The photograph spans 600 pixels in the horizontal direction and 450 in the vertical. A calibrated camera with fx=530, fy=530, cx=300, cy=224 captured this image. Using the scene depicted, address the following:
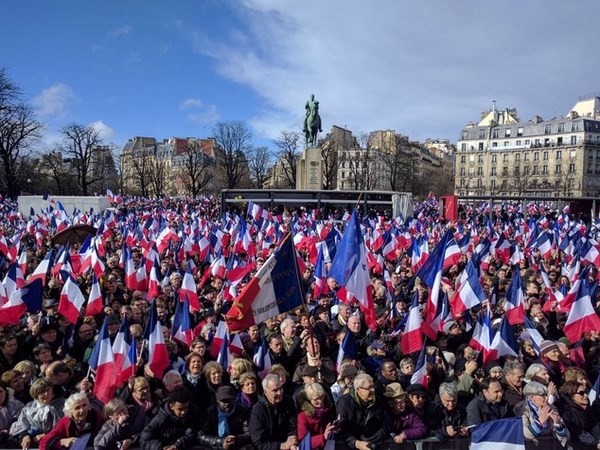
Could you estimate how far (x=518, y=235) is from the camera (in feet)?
62.9

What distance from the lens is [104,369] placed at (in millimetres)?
5785

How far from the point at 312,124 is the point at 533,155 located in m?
71.0

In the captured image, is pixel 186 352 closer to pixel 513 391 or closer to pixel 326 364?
pixel 326 364

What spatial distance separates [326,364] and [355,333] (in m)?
1.28

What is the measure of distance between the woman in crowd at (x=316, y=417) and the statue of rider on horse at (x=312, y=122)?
41462 millimetres

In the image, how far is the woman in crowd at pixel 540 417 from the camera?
444 cm

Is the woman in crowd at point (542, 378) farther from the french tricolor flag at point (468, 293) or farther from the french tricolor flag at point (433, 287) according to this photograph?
the french tricolor flag at point (468, 293)

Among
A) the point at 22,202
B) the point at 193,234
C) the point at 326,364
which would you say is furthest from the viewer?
the point at 22,202

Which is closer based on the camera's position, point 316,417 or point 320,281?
point 316,417

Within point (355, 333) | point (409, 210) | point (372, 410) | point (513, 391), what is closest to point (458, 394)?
point (513, 391)

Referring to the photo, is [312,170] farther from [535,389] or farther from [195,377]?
[535,389]

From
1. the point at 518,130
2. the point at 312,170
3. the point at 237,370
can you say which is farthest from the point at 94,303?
the point at 518,130

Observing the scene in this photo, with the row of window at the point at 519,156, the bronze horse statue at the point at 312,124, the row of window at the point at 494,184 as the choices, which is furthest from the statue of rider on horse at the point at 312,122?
the row of window at the point at 519,156

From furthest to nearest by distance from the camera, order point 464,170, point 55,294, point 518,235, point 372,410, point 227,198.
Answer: point 464,170
point 227,198
point 518,235
point 55,294
point 372,410
